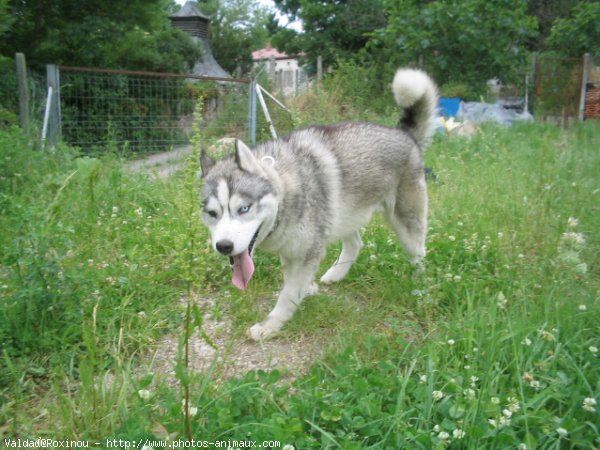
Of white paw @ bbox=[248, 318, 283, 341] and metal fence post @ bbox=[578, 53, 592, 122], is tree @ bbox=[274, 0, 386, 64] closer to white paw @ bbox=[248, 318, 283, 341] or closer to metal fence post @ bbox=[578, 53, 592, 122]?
metal fence post @ bbox=[578, 53, 592, 122]

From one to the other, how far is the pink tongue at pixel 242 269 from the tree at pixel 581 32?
1122 centimetres

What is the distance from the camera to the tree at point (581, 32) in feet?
33.5

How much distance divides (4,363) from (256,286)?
1458 mm

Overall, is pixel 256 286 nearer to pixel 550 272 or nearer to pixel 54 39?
pixel 550 272

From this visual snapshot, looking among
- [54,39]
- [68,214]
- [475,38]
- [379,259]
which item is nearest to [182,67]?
[54,39]

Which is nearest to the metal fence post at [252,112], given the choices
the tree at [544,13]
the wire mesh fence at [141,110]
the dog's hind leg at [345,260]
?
the wire mesh fence at [141,110]

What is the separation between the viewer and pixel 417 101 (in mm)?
3443

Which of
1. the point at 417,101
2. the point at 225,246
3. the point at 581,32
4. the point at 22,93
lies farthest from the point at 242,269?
the point at 581,32

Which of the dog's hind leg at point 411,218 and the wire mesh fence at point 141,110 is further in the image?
the wire mesh fence at point 141,110

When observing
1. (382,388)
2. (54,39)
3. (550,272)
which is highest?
→ (54,39)

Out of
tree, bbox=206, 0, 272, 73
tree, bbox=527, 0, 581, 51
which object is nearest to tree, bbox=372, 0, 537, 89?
tree, bbox=527, 0, 581, 51

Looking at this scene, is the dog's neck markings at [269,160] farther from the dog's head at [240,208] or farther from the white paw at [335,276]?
the white paw at [335,276]

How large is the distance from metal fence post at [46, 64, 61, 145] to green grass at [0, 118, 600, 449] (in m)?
2.48

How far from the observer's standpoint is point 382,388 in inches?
74.0
